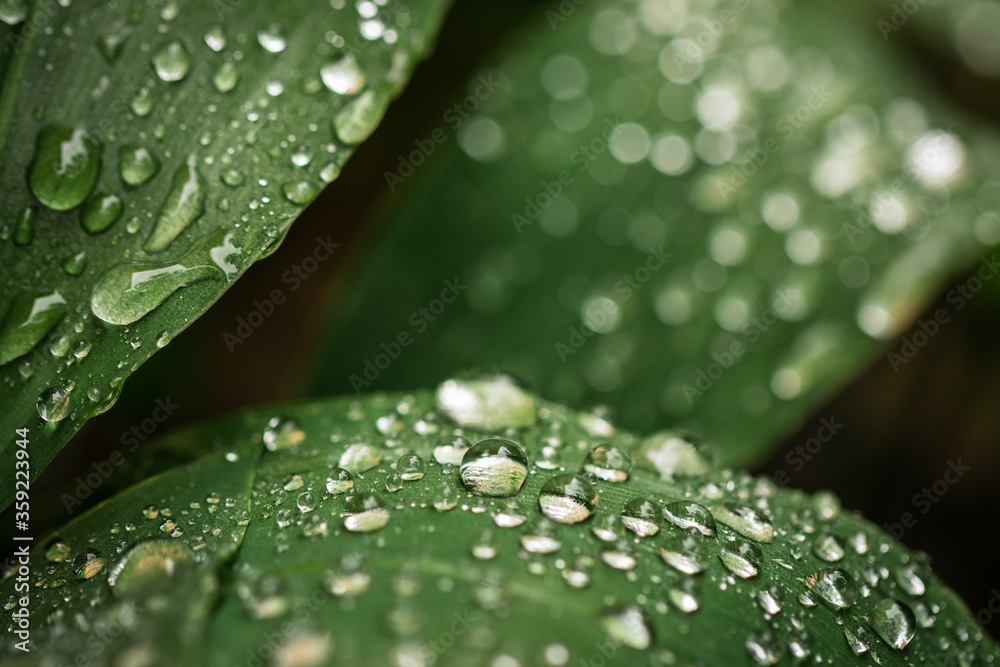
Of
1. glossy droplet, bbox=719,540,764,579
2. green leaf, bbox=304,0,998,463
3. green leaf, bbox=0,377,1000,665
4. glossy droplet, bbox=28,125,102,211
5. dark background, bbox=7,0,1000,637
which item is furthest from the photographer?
dark background, bbox=7,0,1000,637

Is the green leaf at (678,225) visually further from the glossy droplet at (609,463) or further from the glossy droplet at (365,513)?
the glossy droplet at (365,513)

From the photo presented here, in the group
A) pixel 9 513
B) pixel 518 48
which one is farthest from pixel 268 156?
pixel 518 48

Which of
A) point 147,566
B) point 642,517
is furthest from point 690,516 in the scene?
point 147,566

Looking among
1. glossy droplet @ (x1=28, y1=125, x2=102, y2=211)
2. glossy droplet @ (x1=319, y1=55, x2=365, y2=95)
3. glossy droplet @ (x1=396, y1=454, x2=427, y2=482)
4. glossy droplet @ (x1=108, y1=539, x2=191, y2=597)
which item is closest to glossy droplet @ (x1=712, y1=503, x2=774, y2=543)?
glossy droplet @ (x1=396, y1=454, x2=427, y2=482)

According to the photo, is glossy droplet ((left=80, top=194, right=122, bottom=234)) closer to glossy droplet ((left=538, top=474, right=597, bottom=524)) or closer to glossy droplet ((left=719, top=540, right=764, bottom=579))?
glossy droplet ((left=538, top=474, right=597, bottom=524))

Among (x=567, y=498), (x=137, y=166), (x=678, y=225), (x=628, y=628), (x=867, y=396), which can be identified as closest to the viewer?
(x=628, y=628)

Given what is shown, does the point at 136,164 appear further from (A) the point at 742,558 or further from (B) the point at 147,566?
(A) the point at 742,558
